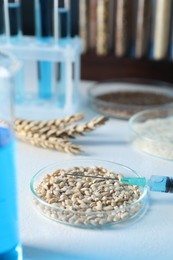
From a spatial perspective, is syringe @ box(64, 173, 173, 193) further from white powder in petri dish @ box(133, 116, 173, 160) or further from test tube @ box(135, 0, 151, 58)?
test tube @ box(135, 0, 151, 58)

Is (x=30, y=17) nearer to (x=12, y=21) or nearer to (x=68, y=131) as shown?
(x=12, y=21)

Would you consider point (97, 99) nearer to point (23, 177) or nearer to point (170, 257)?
point (23, 177)

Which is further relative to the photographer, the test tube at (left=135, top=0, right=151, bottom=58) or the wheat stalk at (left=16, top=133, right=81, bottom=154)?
the test tube at (left=135, top=0, right=151, bottom=58)

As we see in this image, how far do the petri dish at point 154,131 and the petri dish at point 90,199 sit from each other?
0.33 ft

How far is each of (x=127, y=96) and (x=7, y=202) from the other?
53cm

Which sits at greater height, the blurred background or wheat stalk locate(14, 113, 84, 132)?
the blurred background

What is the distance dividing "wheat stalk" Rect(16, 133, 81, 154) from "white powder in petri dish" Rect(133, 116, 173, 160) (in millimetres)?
100

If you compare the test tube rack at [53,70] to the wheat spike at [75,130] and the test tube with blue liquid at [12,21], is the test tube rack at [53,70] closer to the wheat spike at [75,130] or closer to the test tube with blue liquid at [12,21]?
the test tube with blue liquid at [12,21]

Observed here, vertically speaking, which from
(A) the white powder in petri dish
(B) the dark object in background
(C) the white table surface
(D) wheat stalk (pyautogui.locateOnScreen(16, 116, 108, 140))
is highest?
(B) the dark object in background

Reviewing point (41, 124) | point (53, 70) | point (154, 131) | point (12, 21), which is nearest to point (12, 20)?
point (12, 21)

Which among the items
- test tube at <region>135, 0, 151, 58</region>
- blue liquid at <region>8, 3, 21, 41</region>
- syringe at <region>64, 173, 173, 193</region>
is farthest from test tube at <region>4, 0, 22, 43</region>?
syringe at <region>64, 173, 173, 193</region>

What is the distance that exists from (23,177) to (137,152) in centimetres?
19

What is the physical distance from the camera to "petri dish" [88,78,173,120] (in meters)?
0.90

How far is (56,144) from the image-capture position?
769 millimetres
